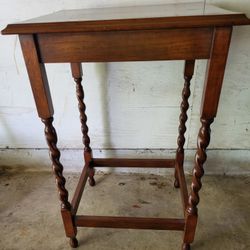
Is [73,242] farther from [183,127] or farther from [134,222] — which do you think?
[183,127]

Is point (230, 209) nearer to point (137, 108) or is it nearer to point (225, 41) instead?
point (137, 108)

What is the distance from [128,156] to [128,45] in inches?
30.7

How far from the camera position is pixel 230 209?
43.8 inches

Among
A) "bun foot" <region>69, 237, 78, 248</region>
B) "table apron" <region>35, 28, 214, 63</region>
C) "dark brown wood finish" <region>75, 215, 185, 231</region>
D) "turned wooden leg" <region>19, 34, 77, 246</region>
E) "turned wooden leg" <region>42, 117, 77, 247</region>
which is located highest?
"table apron" <region>35, 28, 214, 63</region>

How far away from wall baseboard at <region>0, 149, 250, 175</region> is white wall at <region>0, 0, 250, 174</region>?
0.03 metres

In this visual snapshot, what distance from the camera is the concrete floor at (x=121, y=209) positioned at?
3.24 feet

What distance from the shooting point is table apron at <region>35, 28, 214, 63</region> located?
58 cm

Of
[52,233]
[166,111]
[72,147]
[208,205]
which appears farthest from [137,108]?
[52,233]

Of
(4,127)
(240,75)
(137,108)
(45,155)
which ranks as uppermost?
(240,75)

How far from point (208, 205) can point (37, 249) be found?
726 millimetres

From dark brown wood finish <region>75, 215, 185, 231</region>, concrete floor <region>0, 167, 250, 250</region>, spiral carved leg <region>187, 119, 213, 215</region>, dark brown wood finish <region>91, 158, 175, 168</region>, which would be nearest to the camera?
spiral carved leg <region>187, 119, 213, 215</region>

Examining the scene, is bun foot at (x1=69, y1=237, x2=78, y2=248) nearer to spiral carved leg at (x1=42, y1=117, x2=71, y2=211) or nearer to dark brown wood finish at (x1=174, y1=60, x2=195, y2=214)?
spiral carved leg at (x1=42, y1=117, x2=71, y2=211)

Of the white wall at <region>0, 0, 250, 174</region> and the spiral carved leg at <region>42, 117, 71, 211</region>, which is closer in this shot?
the spiral carved leg at <region>42, 117, 71, 211</region>

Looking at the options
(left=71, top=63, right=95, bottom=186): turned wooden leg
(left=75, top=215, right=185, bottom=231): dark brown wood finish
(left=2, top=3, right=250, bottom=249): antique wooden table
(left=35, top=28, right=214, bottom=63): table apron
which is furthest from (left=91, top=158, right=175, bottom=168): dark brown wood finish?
(left=35, top=28, right=214, bottom=63): table apron
